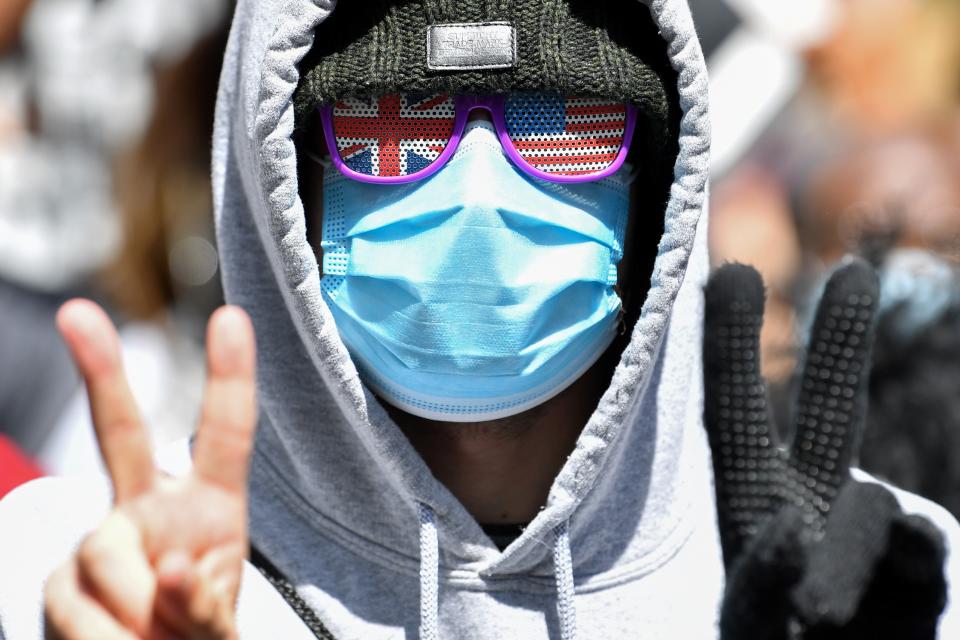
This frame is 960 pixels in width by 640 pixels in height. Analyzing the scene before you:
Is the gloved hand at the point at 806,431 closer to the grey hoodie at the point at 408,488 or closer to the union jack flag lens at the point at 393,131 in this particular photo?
the grey hoodie at the point at 408,488

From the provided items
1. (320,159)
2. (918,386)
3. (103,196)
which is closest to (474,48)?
(320,159)

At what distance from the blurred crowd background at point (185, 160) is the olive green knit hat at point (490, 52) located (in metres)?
1.41

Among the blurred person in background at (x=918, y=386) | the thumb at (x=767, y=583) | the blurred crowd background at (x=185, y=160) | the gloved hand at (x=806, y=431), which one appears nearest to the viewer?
the thumb at (x=767, y=583)

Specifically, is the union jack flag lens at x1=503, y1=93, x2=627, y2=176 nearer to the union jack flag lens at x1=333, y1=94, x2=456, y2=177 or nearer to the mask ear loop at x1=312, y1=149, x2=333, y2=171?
the union jack flag lens at x1=333, y1=94, x2=456, y2=177

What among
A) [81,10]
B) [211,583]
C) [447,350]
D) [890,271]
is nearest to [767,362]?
[890,271]

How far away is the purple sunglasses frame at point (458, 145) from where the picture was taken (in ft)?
6.24

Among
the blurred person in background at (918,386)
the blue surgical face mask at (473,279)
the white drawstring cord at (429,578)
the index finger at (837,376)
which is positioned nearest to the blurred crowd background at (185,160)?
the blurred person in background at (918,386)

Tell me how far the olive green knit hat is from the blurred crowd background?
55.7 inches

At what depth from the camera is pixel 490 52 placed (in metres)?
1.86

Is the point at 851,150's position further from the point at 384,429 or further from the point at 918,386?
the point at 384,429

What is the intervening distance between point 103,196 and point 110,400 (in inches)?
130

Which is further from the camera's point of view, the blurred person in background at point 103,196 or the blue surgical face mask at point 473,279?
the blurred person in background at point 103,196

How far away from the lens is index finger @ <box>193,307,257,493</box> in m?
1.30

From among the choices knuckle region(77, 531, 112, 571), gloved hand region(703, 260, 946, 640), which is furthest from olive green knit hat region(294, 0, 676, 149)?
knuckle region(77, 531, 112, 571)
